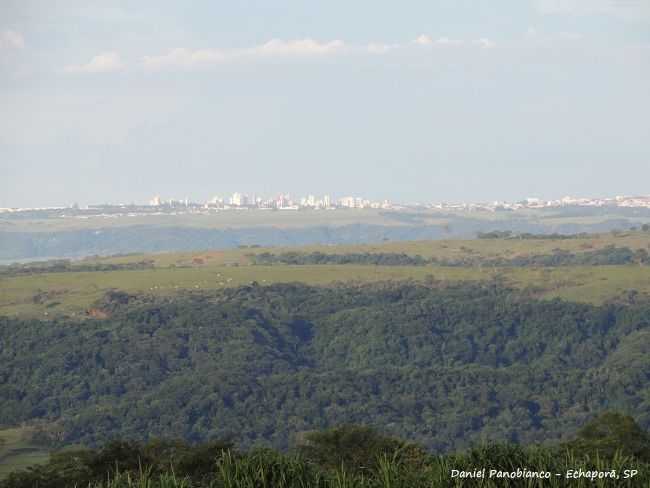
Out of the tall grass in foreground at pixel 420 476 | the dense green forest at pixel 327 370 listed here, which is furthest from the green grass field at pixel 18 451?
the tall grass in foreground at pixel 420 476

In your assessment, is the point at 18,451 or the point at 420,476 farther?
the point at 18,451

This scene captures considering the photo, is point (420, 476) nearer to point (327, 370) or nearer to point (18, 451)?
point (18, 451)

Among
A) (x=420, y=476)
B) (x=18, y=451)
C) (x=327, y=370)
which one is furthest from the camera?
(x=327, y=370)

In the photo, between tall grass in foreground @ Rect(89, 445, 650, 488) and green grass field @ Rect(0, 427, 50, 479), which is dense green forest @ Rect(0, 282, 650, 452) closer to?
green grass field @ Rect(0, 427, 50, 479)

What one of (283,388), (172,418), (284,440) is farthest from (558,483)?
(283,388)

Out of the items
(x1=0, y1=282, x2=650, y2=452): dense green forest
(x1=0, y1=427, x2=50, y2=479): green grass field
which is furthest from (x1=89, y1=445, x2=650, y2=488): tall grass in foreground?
(x1=0, y1=282, x2=650, y2=452): dense green forest

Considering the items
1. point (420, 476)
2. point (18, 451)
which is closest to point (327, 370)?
point (18, 451)

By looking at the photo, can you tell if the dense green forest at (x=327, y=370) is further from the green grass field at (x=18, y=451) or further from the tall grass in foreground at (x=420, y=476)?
the tall grass in foreground at (x=420, y=476)
